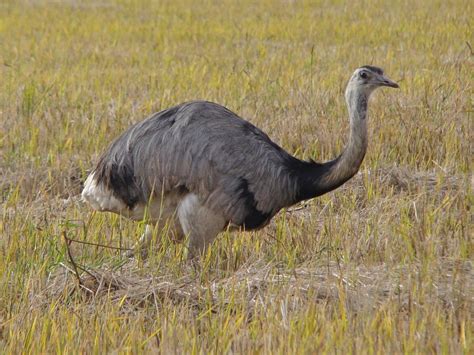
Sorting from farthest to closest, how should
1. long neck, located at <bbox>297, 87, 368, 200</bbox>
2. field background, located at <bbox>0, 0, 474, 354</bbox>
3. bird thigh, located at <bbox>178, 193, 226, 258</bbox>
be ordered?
long neck, located at <bbox>297, 87, 368, 200</bbox> < bird thigh, located at <bbox>178, 193, 226, 258</bbox> < field background, located at <bbox>0, 0, 474, 354</bbox>

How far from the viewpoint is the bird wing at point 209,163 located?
4695mm

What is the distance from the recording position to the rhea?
4.69 meters

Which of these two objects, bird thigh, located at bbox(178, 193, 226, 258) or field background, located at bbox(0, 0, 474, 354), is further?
bird thigh, located at bbox(178, 193, 226, 258)

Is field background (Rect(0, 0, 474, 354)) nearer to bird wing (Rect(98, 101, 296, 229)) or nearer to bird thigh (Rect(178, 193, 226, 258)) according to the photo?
bird thigh (Rect(178, 193, 226, 258))

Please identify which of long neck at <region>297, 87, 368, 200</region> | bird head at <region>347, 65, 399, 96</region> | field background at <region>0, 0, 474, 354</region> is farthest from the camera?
bird head at <region>347, 65, 399, 96</region>

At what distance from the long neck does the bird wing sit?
2.7 inches

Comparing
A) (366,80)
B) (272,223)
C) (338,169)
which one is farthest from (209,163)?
(366,80)

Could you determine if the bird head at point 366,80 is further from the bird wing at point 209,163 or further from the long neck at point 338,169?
the bird wing at point 209,163

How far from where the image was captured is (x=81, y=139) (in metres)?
7.02

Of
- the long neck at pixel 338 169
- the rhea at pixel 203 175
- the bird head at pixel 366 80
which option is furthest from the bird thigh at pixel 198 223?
the bird head at pixel 366 80

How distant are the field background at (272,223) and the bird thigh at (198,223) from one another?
0.09m

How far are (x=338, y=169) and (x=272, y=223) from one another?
26.2 inches

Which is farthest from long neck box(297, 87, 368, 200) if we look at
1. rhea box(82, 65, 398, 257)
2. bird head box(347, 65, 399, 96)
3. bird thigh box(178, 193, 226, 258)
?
bird thigh box(178, 193, 226, 258)

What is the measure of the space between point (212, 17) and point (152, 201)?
10.5 meters
